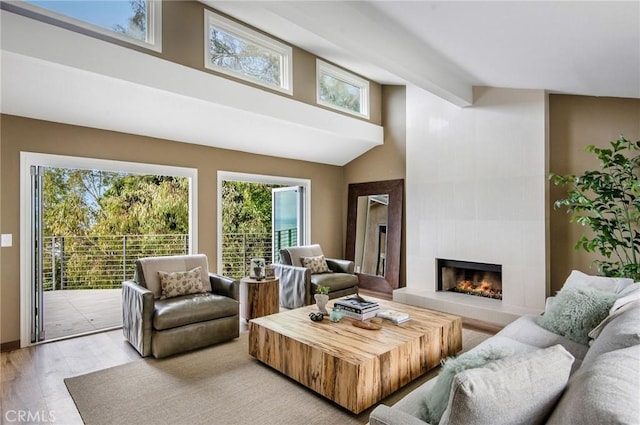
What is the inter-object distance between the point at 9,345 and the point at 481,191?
547 cm

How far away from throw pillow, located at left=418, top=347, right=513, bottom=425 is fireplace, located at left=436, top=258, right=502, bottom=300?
3474 mm

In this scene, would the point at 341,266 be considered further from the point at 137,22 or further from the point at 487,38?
the point at 137,22

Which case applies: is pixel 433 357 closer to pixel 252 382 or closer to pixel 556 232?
pixel 252 382

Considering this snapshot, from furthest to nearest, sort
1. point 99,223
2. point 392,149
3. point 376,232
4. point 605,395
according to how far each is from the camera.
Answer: point 99,223 → point 376,232 → point 392,149 → point 605,395

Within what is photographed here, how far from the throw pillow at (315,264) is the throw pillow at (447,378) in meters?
3.68

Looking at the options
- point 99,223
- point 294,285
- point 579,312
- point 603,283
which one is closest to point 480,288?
point 603,283

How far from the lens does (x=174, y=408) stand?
2.37 m

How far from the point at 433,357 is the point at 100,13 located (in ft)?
13.5

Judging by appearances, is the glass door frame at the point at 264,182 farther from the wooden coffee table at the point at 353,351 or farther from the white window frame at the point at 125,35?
the wooden coffee table at the point at 353,351

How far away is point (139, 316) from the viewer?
3225mm

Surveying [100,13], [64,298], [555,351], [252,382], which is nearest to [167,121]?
[100,13]

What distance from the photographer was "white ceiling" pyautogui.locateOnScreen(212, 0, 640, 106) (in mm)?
2174

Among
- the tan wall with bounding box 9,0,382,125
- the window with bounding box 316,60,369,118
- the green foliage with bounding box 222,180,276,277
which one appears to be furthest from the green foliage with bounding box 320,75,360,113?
the green foliage with bounding box 222,180,276,277

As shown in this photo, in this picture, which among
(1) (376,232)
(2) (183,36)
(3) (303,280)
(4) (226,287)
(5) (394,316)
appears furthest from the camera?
(1) (376,232)
